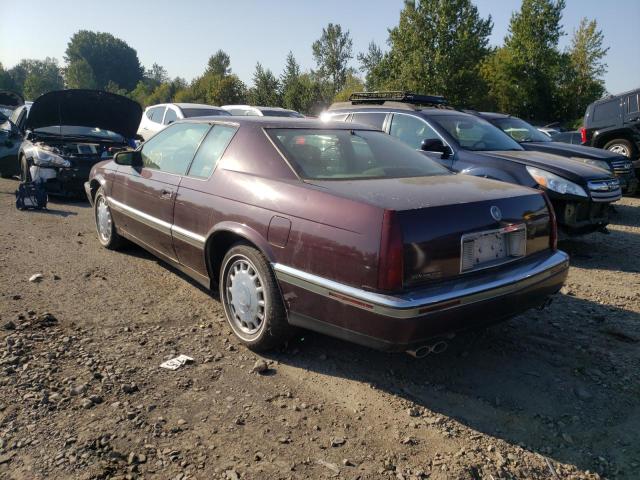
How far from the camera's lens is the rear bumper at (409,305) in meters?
2.60

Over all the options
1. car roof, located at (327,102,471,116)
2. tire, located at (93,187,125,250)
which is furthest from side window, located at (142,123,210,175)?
car roof, located at (327,102,471,116)

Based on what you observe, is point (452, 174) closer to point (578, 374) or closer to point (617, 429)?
point (578, 374)

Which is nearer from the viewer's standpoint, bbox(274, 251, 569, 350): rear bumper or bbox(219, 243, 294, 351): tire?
bbox(274, 251, 569, 350): rear bumper

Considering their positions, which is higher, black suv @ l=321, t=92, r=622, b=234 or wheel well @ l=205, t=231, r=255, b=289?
black suv @ l=321, t=92, r=622, b=234

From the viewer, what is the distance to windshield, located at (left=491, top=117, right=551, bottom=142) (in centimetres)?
869

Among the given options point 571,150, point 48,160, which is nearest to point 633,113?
point 571,150

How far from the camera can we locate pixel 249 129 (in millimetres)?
3777

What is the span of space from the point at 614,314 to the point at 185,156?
12.6 feet

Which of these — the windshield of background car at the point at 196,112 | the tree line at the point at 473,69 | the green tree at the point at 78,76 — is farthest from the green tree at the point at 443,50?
the green tree at the point at 78,76

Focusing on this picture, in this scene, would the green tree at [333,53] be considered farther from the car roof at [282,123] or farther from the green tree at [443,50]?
the car roof at [282,123]

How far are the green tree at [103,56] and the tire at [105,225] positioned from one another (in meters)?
117

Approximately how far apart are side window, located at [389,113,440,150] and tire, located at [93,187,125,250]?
12.7ft

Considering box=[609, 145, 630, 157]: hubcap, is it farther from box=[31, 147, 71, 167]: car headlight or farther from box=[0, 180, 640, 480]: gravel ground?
box=[31, 147, 71, 167]: car headlight

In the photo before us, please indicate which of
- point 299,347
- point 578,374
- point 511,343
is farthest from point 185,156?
point 578,374
